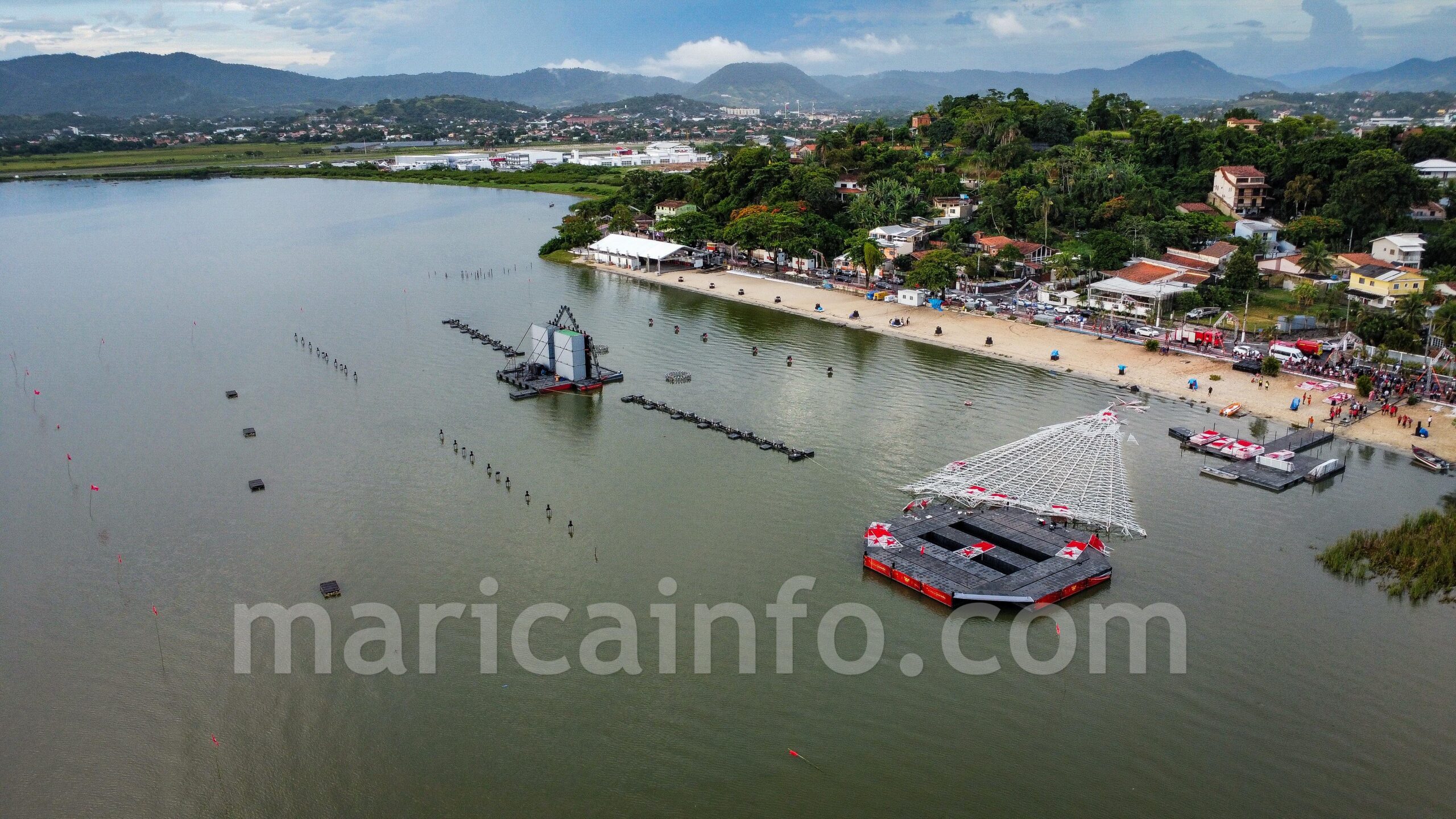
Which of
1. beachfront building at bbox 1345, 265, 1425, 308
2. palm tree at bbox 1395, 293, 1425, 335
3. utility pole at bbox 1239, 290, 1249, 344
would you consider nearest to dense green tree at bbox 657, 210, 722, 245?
utility pole at bbox 1239, 290, 1249, 344

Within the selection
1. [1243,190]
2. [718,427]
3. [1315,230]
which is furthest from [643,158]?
[718,427]

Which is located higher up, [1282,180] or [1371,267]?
[1282,180]

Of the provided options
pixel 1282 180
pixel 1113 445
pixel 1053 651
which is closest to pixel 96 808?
pixel 1053 651

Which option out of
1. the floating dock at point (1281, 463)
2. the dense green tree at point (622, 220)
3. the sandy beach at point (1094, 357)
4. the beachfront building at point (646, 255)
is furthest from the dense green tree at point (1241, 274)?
the dense green tree at point (622, 220)

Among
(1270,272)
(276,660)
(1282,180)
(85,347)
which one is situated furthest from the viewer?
(1282,180)

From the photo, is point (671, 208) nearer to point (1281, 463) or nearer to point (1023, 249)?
point (1023, 249)

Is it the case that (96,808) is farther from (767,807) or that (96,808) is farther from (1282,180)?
(1282,180)
